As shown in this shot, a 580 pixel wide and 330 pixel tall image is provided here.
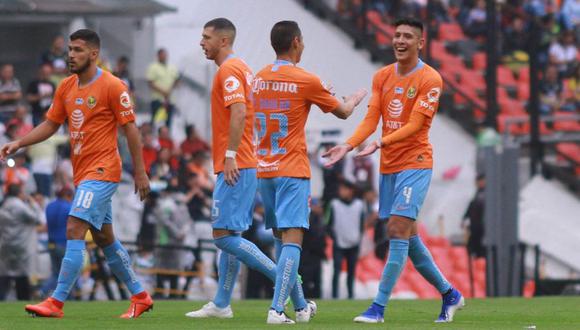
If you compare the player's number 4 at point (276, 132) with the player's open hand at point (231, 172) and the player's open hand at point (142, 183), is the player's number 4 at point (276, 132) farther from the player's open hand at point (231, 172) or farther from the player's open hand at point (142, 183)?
the player's open hand at point (142, 183)

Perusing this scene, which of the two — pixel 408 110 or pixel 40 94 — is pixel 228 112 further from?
pixel 40 94

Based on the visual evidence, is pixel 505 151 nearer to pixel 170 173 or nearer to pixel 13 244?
pixel 170 173

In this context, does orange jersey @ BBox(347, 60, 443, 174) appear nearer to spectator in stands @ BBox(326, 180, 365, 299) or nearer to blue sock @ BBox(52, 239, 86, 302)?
blue sock @ BBox(52, 239, 86, 302)

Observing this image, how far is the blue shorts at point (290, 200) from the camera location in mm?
12336

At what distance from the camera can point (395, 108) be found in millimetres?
12930

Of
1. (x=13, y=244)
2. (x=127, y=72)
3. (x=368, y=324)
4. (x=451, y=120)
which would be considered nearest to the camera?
(x=368, y=324)

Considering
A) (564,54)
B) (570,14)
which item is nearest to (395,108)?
(564,54)

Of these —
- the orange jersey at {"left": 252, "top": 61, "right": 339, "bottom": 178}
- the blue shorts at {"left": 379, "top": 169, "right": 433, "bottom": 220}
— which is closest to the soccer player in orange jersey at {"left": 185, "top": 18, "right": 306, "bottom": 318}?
the orange jersey at {"left": 252, "top": 61, "right": 339, "bottom": 178}

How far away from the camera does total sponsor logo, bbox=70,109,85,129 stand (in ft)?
43.0

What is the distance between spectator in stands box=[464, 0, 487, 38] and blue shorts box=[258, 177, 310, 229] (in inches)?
834

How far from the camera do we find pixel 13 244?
21109mm

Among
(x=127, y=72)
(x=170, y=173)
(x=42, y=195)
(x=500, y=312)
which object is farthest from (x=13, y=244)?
(x=500, y=312)

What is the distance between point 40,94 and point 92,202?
40.4ft

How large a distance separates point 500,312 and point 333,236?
8.58 m
